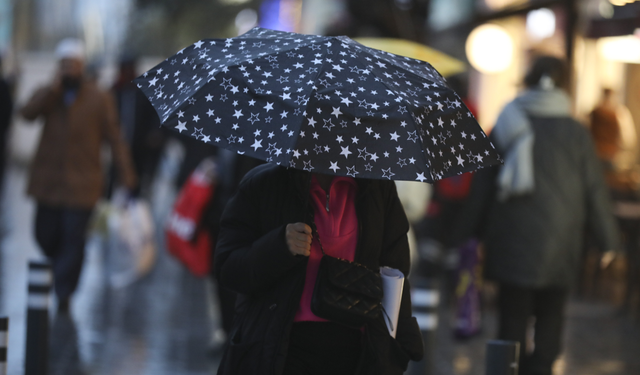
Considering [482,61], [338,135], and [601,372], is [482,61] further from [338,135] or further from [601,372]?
[338,135]

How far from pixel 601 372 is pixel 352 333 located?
4542 millimetres

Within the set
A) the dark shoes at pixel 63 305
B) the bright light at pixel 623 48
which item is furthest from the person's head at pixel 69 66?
the bright light at pixel 623 48

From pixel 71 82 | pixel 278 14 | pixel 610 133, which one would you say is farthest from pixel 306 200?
pixel 278 14

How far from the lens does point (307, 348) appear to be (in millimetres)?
3389

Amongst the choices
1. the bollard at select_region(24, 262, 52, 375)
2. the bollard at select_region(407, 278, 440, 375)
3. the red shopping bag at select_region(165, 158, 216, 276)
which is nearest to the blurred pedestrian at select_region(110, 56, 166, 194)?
the red shopping bag at select_region(165, 158, 216, 276)

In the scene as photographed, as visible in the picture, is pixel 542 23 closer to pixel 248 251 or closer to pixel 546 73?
pixel 546 73

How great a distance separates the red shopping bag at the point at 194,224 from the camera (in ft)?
22.9

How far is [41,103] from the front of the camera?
798 centimetres

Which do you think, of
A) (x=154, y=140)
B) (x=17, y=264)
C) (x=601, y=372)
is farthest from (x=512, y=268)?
(x=154, y=140)

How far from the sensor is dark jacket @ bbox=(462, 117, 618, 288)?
5.70 metres

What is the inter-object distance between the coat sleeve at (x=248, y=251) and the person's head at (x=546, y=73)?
9.56ft

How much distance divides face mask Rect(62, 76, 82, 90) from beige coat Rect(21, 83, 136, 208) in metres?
0.06

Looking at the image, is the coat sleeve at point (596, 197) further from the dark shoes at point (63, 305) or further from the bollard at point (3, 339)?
the dark shoes at point (63, 305)

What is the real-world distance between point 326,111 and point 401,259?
0.82 meters
